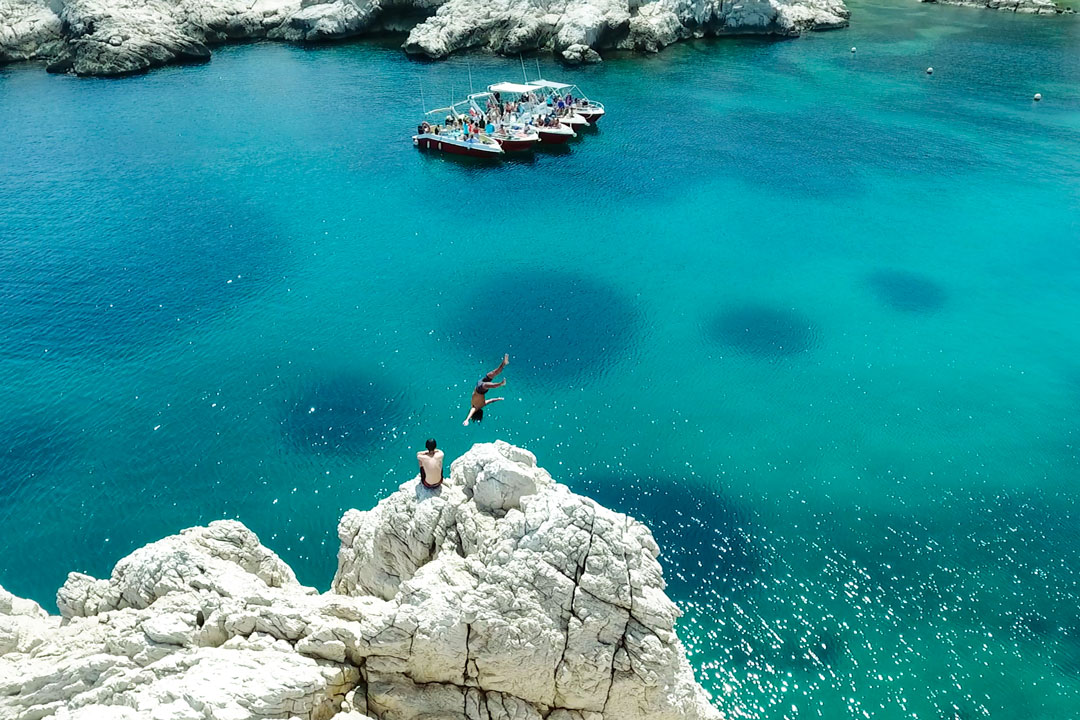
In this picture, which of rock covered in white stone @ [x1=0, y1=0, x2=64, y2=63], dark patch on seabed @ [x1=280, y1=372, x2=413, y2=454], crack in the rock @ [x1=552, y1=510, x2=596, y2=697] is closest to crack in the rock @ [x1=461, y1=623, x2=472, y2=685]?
crack in the rock @ [x1=552, y1=510, x2=596, y2=697]

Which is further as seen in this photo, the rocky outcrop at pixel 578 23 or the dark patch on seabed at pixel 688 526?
the rocky outcrop at pixel 578 23

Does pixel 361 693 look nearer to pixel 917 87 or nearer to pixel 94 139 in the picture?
pixel 94 139

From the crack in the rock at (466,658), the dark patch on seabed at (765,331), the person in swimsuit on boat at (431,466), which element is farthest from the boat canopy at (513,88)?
the crack in the rock at (466,658)

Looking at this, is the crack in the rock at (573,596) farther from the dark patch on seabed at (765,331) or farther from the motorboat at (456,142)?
the motorboat at (456,142)

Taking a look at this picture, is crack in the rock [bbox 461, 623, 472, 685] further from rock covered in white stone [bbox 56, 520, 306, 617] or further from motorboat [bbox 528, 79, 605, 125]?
motorboat [bbox 528, 79, 605, 125]

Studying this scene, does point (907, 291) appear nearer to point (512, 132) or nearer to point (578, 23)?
point (512, 132)
